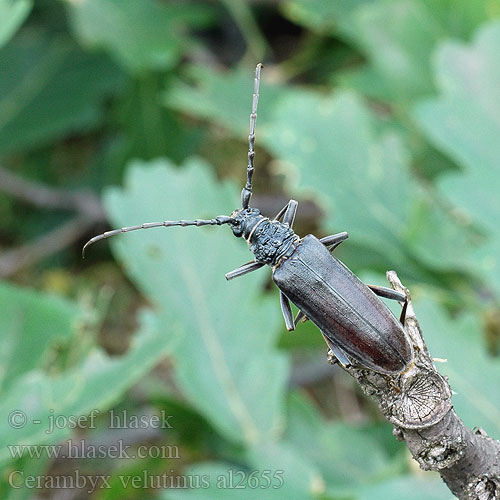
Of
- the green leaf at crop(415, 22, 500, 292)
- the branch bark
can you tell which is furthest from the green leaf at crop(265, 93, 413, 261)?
the branch bark

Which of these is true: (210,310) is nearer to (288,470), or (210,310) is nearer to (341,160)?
(288,470)

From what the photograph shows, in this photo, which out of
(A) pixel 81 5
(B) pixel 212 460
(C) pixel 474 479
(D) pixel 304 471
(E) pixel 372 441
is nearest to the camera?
(C) pixel 474 479

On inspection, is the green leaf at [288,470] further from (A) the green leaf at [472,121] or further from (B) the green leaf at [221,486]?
(A) the green leaf at [472,121]

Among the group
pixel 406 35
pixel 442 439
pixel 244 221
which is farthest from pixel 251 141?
pixel 406 35

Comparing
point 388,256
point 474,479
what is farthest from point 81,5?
point 474,479

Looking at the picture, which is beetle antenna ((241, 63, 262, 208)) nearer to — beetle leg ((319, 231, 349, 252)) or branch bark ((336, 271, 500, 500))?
beetle leg ((319, 231, 349, 252))

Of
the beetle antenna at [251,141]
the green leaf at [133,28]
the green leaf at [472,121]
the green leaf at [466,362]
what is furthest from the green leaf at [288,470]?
the green leaf at [133,28]

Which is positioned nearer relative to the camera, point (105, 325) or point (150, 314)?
point (150, 314)

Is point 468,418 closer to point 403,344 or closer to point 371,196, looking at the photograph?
point 403,344
